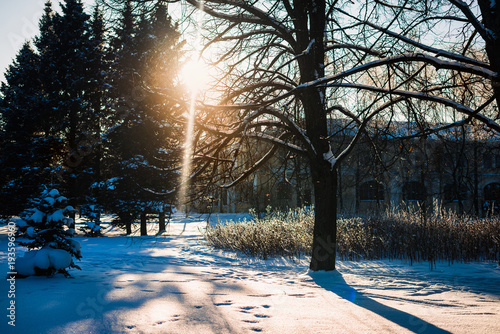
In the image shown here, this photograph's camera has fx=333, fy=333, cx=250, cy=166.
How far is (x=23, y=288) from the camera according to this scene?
4.73 metres

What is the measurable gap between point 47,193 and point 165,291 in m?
2.87

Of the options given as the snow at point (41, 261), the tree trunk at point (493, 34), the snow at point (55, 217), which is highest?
the tree trunk at point (493, 34)

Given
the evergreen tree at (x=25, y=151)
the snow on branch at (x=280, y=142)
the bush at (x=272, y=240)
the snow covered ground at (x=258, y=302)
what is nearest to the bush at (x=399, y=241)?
the bush at (x=272, y=240)

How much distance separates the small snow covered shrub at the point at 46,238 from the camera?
5.44m

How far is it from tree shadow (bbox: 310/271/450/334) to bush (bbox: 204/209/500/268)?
2.77 m

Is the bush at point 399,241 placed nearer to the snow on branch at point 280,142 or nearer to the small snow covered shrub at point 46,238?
the snow on branch at point 280,142

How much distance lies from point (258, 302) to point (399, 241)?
6.53m

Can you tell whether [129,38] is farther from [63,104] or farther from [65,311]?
[65,311]

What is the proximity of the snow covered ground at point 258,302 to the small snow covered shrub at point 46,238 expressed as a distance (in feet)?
0.70

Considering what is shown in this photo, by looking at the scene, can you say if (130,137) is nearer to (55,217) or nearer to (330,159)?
(55,217)

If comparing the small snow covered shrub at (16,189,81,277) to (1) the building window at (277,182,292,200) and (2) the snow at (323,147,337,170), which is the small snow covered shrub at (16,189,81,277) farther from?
(1) the building window at (277,182,292,200)

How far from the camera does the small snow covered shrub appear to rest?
5441 mm

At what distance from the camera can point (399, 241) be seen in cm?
958

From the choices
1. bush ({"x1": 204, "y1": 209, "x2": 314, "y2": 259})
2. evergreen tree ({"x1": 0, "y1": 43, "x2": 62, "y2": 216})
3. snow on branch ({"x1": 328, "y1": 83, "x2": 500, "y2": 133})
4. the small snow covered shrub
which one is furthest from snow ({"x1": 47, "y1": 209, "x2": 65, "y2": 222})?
evergreen tree ({"x1": 0, "y1": 43, "x2": 62, "y2": 216})
